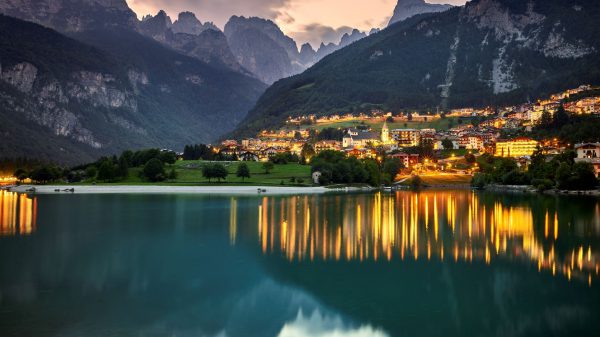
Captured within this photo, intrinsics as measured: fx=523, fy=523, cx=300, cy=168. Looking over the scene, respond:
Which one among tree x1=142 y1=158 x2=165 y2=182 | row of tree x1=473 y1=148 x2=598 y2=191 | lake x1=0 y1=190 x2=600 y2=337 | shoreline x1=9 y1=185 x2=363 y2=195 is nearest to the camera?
lake x1=0 y1=190 x2=600 y2=337

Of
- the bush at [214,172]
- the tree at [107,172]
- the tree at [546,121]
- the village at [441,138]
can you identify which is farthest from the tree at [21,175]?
the tree at [546,121]

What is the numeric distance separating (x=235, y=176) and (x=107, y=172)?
2500 centimetres

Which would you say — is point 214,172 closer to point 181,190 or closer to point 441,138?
point 181,190

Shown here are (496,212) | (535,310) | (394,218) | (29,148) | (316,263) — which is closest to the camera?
(535,310)

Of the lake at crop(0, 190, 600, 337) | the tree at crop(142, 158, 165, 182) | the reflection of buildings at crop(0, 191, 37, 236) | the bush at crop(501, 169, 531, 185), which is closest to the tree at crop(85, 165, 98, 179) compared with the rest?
the tree at crop(142, 158, 165, 182)

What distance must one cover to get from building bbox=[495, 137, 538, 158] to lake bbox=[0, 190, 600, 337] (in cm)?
8767

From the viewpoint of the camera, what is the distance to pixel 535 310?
17625 mm

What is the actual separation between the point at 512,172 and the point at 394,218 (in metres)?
60.6

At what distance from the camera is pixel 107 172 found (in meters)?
103

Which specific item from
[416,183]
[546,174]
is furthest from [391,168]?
[546,174]

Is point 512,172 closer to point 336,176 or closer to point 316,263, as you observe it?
point 336,176

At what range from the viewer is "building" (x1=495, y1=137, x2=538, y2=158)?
122m

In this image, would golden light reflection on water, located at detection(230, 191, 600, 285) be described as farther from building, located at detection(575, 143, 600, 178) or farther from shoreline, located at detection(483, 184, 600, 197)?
building, located at detection(575, 143, 600, 178)

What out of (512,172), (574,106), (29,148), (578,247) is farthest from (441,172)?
(29,148)
